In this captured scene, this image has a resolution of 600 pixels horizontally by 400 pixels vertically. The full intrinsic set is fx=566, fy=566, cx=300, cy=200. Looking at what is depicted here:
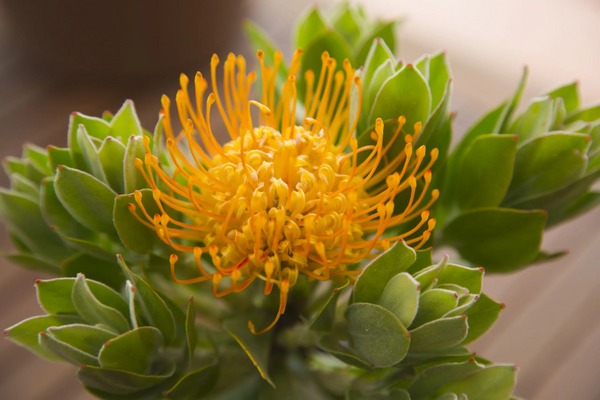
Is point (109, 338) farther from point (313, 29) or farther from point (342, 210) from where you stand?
point (313, 29)

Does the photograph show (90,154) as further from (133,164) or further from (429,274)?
(429,274)

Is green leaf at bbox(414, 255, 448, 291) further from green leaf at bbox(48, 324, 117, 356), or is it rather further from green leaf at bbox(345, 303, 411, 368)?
green leaf at bbox(48, 324, 117, 356)

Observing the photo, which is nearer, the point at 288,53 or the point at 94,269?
the point at 94,269

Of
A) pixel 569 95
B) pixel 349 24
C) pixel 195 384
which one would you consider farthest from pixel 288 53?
pixel 195 384

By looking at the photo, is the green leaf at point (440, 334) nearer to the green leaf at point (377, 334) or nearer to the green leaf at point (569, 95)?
the green leaf at point (377, 334)

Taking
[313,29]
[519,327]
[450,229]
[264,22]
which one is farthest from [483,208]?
[264,22]
